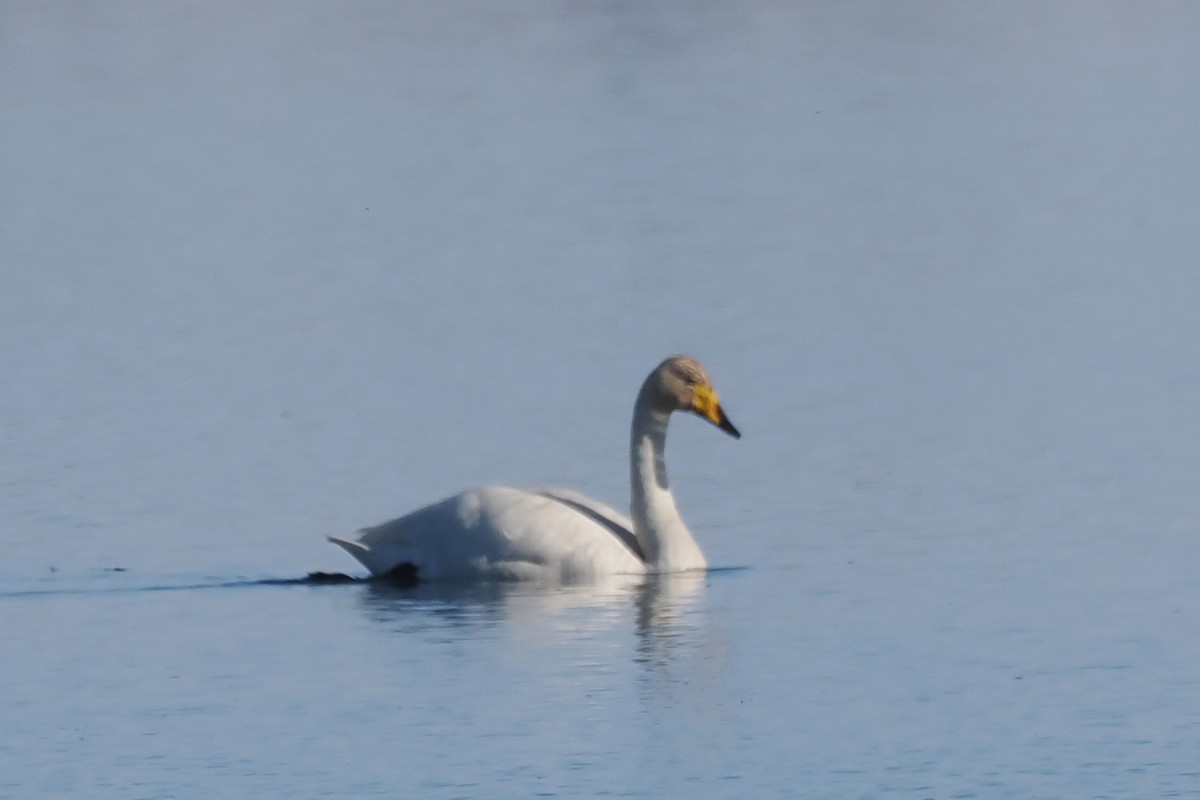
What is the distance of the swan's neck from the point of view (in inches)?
515

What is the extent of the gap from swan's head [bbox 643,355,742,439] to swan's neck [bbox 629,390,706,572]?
8cm

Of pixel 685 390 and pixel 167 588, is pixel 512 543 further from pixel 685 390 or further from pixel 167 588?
pixel 167 588

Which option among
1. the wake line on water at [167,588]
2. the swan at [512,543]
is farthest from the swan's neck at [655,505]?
the wake line on water at [167,588]

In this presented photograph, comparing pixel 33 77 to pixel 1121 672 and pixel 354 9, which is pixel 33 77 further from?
pixel 1121 672

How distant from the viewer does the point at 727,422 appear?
13773mm

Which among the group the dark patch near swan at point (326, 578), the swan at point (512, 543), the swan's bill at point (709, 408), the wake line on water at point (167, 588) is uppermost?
the swan's bill at point (709, 408)

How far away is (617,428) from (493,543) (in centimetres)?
259

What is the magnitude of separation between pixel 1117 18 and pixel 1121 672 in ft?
96.3

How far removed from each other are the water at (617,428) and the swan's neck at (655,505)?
267 millimetres

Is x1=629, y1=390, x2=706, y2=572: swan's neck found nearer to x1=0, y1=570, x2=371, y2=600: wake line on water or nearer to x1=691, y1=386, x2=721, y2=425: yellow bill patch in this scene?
x1=691, y1=386, x2=721, y2=425: yellow bill patch

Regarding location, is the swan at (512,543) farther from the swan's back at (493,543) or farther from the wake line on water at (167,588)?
the wake line on water at (167,588)

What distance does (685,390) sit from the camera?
1379 centimetres

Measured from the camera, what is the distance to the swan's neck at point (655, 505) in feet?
42.9

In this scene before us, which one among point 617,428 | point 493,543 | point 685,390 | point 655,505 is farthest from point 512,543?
point 617,428
